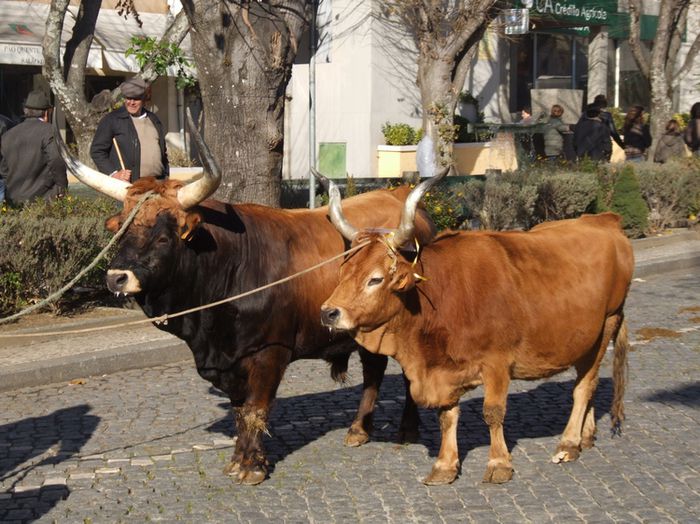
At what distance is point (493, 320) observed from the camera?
6.55 m

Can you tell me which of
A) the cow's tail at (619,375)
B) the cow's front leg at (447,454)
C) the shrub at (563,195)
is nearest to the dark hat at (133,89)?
the cow's front leg at (447,454)

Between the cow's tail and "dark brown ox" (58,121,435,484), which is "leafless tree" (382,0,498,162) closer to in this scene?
the cow's tail

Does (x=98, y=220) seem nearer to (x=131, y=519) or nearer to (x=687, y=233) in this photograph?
(x=131, y=519)

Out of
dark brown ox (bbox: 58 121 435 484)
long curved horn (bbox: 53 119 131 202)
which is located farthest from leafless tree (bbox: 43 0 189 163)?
dark brown ox (bbox: 58 121 435 484)

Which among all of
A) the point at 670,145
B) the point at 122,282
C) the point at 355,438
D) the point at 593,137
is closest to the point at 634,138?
the point at 670,145

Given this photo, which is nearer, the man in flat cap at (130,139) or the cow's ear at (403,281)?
the cow's ear at (403,281)

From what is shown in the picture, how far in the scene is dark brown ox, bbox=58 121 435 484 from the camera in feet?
20.8

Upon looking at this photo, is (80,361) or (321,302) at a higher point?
(321,302)

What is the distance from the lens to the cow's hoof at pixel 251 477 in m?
6.64

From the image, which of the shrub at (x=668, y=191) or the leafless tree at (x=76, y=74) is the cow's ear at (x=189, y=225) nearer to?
the leafless tree at (x=76, y=74)

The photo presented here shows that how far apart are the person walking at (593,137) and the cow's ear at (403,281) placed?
13.2m

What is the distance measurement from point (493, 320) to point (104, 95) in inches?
502

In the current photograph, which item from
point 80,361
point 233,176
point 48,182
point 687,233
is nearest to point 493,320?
point 80,361

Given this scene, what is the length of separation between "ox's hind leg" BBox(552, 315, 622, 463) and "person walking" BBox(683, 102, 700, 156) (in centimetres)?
1378
